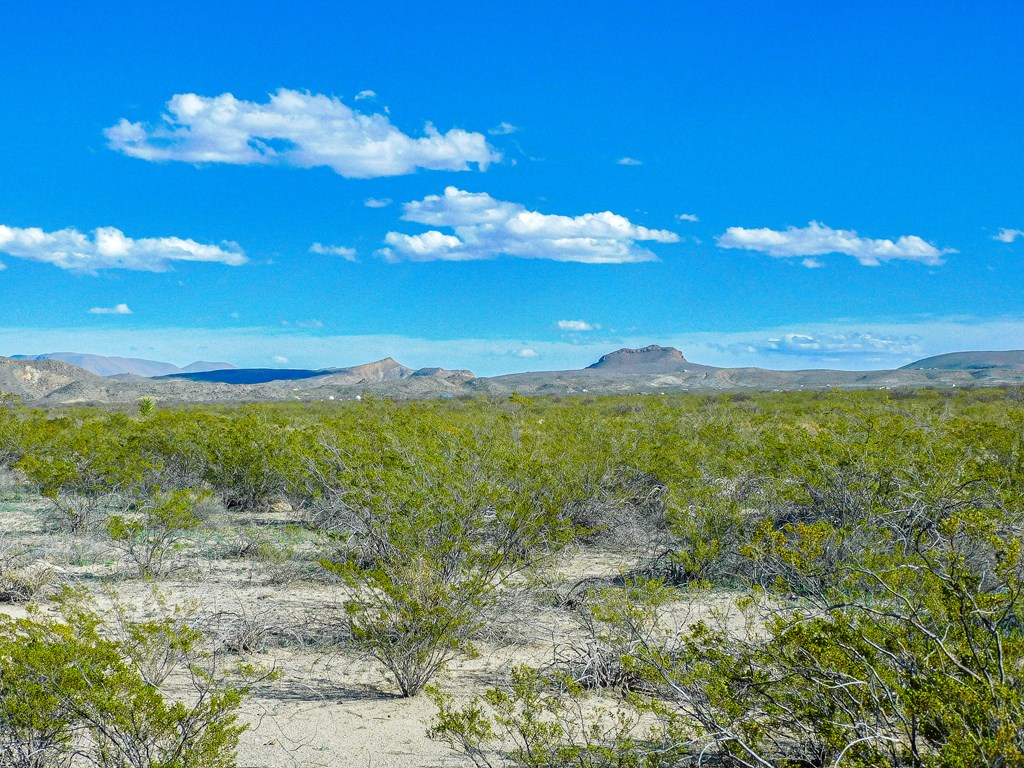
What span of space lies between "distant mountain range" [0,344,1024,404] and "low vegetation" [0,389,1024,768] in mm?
46116

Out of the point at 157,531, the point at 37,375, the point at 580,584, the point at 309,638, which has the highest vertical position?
the point at 37,375

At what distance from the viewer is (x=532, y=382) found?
13500cm

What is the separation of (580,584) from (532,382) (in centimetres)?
12509

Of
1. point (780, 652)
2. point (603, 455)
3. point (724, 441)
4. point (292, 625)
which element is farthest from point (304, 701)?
point (724, 441)

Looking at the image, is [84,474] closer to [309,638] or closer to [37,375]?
[309,638]

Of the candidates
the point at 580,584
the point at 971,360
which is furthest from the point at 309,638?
the point at 971,360

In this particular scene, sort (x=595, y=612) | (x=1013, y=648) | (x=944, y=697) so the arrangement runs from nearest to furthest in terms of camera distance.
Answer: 1. (x=944, y=697)
2. (x=1013, y=648)
3. (x=595, y=612)

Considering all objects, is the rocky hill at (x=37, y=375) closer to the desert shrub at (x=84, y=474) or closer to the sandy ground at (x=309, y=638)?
the desert shrub at (x=84, y=474)

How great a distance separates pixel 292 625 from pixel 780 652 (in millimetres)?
5543

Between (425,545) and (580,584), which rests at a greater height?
(425,545)

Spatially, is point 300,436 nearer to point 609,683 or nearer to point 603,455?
point 603,455

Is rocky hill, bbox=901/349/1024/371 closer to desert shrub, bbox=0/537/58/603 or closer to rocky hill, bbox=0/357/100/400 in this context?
rocky hill, bbox=0/357/100/400

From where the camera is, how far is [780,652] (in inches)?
171

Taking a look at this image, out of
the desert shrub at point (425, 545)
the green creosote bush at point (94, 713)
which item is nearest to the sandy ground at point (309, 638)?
the desert shrub at point (425, 545)
